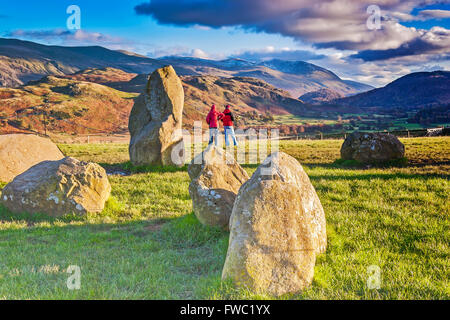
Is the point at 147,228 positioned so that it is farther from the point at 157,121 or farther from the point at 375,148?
the point at 375,148

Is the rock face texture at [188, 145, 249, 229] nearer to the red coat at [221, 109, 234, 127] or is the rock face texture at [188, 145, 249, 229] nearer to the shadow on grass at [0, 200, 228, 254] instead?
Answer: the shadow on grass at [0, 200, 228, 254]

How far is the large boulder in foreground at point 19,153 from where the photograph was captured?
15594 mm

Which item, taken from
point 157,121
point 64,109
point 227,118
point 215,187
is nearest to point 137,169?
point 157,121

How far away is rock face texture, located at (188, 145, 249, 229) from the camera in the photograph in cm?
959

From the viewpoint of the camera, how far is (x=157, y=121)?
65.7ft

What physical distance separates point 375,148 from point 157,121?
1350 cm

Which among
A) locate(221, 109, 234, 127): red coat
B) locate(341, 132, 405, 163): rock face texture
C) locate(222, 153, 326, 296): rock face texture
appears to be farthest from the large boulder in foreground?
locate(341, 132, 405, 163): rock face texture

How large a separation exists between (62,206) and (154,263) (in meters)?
5.65

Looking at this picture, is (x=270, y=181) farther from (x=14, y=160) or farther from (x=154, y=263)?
(x=14, y=160)

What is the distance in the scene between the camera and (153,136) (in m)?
19.4

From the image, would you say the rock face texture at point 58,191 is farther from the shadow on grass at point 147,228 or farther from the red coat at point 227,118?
the red coat at point 227,118

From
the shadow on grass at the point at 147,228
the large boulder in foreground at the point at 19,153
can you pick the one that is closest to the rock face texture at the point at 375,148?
the shadow on grass at the point at 147,228
